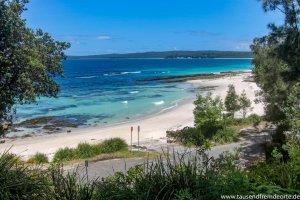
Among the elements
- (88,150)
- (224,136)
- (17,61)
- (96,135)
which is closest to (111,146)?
(88,150)

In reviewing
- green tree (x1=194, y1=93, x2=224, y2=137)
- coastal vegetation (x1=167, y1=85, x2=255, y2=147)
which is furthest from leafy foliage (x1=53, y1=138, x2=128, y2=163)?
green tree (x1=194, y1=93, x2=224, y2=137)

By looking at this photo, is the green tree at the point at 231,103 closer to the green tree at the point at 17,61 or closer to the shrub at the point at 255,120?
the shrub at the point at 255,120

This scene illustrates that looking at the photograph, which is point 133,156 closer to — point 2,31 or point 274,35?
point 274,35

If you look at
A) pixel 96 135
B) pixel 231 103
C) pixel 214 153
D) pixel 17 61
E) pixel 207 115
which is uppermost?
pixel 17 61

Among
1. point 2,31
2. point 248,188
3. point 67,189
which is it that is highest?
point 2,31

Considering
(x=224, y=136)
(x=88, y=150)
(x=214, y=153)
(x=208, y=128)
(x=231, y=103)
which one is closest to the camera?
(x=214, y=153)

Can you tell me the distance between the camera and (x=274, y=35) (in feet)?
55.2

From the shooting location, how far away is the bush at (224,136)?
25447 millimetres

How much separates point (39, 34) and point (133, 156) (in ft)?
31.9

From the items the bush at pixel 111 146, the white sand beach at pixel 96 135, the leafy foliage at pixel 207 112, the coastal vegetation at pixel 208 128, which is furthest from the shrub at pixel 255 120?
the bush at pixel 111 146

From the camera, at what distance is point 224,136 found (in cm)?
2586

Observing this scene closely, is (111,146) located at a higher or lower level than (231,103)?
lower

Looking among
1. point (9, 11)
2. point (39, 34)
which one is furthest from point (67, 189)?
point (39, 34)

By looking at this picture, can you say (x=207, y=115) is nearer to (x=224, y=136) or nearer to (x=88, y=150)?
(x=224, y=136)
